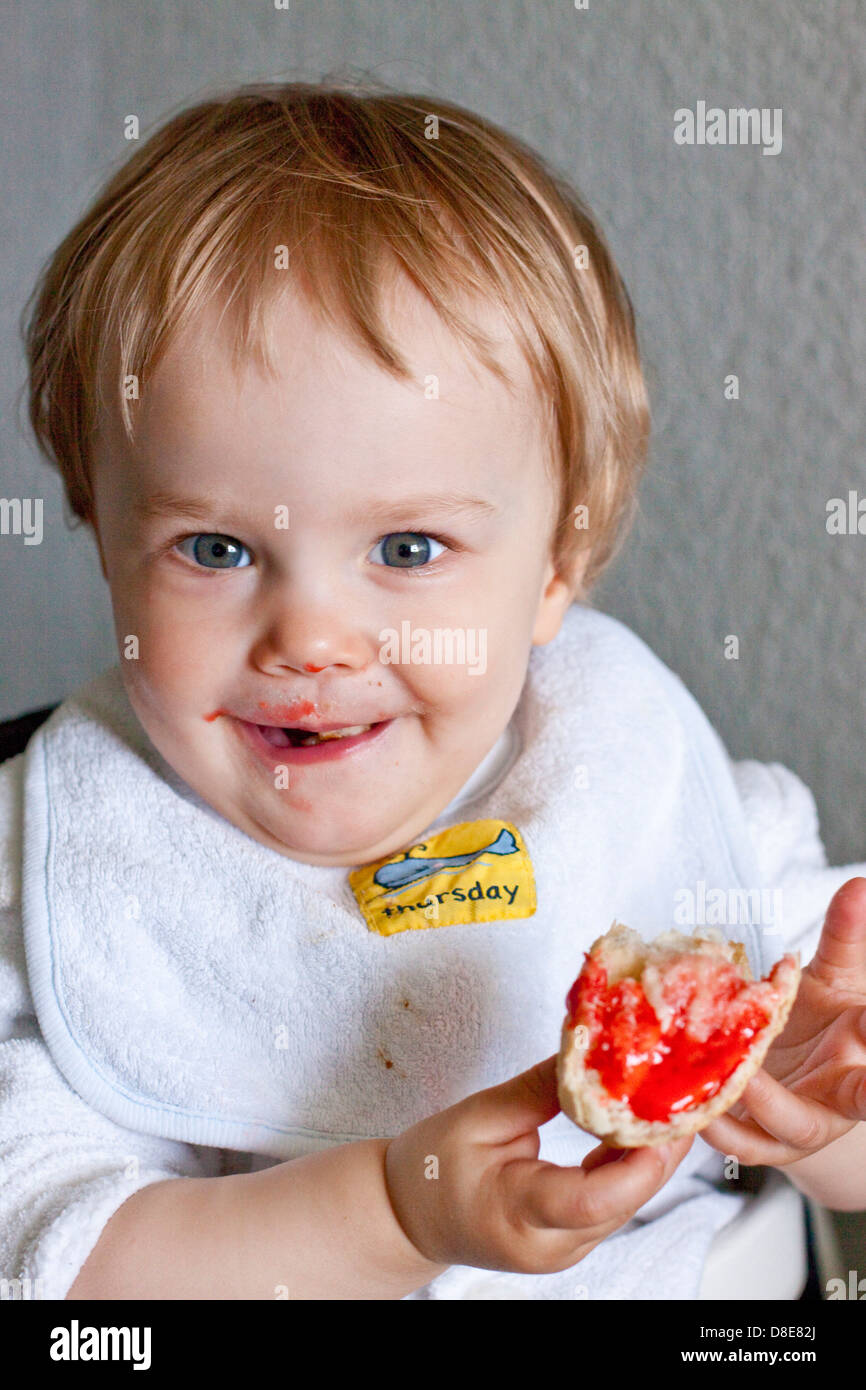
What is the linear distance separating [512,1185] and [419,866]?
33cm

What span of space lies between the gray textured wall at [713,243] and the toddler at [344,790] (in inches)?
8.5

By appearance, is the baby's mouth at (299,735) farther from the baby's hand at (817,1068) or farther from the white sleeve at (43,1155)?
the baby's hand at (817,1068)

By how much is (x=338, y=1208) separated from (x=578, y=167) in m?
1.01

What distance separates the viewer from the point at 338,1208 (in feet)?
2.66

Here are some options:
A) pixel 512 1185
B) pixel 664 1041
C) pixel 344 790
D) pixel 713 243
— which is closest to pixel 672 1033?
pixel 664 1041

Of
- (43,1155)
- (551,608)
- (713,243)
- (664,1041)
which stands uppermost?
(713,243)

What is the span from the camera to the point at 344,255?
0.85 meters

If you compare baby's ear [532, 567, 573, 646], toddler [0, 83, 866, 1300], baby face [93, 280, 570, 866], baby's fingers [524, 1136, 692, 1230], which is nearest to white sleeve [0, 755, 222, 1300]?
toddler [0, 83, 866, 1300]

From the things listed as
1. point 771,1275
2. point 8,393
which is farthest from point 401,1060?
point 8,393

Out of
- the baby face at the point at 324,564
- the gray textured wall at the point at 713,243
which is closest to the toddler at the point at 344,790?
the baby face at the point at 324,564

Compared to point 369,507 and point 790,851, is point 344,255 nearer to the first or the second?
point 369,507

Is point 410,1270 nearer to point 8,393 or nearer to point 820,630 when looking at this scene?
point 820,630

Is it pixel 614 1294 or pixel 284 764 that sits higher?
pixel 284 764

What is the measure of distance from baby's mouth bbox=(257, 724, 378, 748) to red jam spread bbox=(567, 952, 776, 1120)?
277 millimetres
